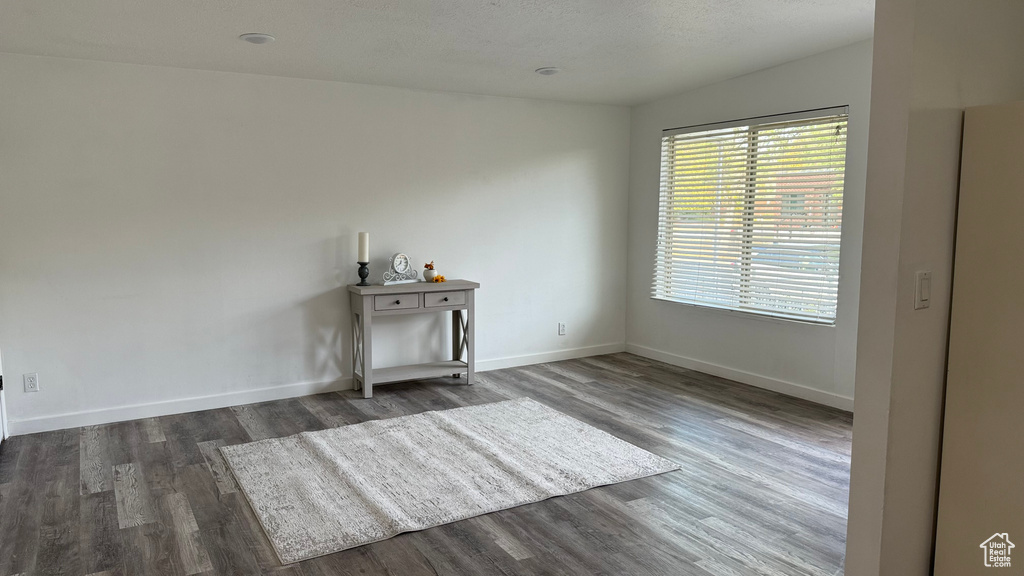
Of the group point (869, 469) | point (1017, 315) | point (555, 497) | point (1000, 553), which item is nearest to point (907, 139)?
point (1017, 315)

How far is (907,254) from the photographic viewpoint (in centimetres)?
189

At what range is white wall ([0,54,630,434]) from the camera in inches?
161

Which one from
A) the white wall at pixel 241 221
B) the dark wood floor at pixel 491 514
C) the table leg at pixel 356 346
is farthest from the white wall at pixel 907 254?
the white wall at pixel 241 221

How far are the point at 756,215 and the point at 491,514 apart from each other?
3180 millimetres

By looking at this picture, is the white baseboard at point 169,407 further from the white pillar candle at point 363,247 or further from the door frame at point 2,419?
the white pillar candle at point 363,247

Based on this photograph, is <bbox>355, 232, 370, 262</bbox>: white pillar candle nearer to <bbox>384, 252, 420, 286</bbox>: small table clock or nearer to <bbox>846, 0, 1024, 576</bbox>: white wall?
<bbox>384, 252, 420, 286</bbox>: small table clock

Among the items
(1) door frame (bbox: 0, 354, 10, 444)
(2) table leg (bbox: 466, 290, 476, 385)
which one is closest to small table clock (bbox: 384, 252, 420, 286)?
(2) table leg (bbox: 466, 290, 476, 385)

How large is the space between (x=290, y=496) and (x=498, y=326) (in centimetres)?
286

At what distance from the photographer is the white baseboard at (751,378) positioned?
179 inches

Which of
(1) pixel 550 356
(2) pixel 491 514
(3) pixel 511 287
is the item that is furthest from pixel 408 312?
(2) pixel 491 514

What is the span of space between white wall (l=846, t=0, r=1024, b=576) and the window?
2431mm

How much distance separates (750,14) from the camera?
3.42 m

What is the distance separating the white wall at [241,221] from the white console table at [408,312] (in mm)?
163

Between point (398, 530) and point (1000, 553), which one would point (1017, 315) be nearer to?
point (1000, 553)
